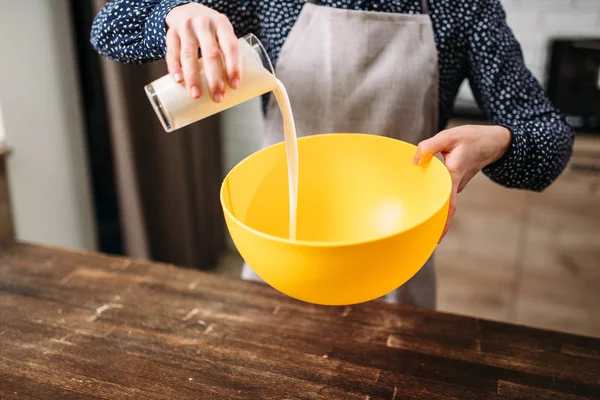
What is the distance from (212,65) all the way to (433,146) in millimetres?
305

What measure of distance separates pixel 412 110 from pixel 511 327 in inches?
15.9

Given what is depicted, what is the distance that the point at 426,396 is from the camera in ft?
2.45

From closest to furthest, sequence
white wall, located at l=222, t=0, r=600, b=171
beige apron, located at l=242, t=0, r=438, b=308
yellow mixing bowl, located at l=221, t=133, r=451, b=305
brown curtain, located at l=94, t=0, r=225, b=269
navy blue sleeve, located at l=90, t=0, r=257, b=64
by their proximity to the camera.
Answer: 1. yellow mixing bowl, located at l=221, t=133, r=451, b=305
2. navy blue sleeve, located at l=90, t=0, r=257, b=64
3. beige apron, located at l=242, t=0, r=438, b=308
4. brown curtain, located at l=94, t=0, r=225, b=269
5. white wall, located at l=222, t=0, r=600, b=171

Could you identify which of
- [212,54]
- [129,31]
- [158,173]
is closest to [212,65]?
[212,54]

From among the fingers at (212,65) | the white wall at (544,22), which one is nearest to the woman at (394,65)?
the fingers at (212,65)

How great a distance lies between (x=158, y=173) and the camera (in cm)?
217

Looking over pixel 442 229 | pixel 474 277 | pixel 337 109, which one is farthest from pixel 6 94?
pixel 474 277

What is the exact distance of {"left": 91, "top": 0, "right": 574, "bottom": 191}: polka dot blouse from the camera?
91 centimetres

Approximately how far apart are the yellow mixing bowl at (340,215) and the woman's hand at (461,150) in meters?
0.02

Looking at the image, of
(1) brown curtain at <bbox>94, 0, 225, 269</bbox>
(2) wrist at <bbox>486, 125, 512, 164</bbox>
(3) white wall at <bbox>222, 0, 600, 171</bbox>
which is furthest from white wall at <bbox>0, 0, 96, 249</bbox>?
(2) wrist at <bbox>486, 125, 512, 164</bbox>

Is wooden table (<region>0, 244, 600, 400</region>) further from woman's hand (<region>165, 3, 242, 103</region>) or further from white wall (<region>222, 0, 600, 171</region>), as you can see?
white wall (<region>222, 0, 600, 171</region>)

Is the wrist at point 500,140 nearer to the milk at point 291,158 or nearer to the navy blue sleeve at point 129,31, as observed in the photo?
the milk at point 291,158

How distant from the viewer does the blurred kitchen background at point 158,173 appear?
1806 mm

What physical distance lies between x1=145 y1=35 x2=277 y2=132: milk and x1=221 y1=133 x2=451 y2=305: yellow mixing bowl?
10 cm
